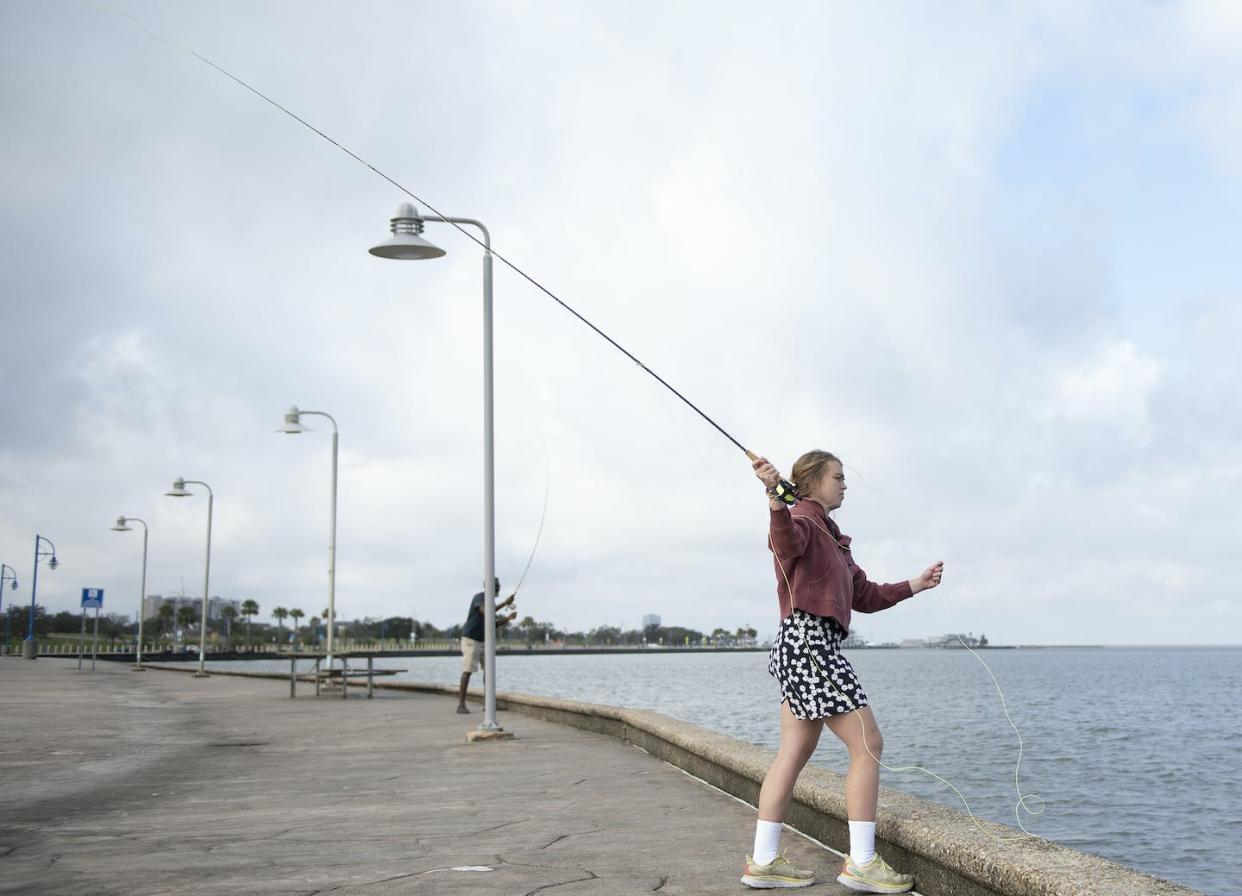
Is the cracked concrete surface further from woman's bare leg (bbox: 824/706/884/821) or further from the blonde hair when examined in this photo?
the blonde hair

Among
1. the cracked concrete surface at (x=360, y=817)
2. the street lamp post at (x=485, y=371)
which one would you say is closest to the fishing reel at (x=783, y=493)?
the cracked concrete surface at (x=360, y=817)

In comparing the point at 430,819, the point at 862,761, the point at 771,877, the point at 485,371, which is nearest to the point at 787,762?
the point at 862,761

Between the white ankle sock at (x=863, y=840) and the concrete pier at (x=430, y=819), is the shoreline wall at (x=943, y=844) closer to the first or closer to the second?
the concrete pier at (x=430, y=819)

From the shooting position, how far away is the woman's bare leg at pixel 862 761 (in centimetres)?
437

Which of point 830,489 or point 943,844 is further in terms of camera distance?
point 830,489

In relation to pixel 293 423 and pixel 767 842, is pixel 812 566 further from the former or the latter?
pixel 293 423

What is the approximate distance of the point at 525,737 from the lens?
36.9 ft

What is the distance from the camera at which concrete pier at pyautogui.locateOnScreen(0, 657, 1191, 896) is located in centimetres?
465

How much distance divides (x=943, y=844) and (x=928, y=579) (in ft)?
3.48

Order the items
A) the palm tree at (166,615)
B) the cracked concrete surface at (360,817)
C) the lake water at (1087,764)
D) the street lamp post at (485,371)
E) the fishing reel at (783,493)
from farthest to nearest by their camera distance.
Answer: the palm tree at (166,615)
the lake water at (1087,764)
the street lamp post at (485,371)
the cracked concrete surface at (360,817)
the fishing reel at (783,493)

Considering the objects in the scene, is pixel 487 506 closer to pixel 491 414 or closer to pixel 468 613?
pixel 491 414

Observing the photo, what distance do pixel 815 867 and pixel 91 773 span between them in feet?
20.6

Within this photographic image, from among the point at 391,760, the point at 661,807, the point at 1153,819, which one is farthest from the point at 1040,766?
the point at 661,807

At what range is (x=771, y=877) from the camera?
4.56m
